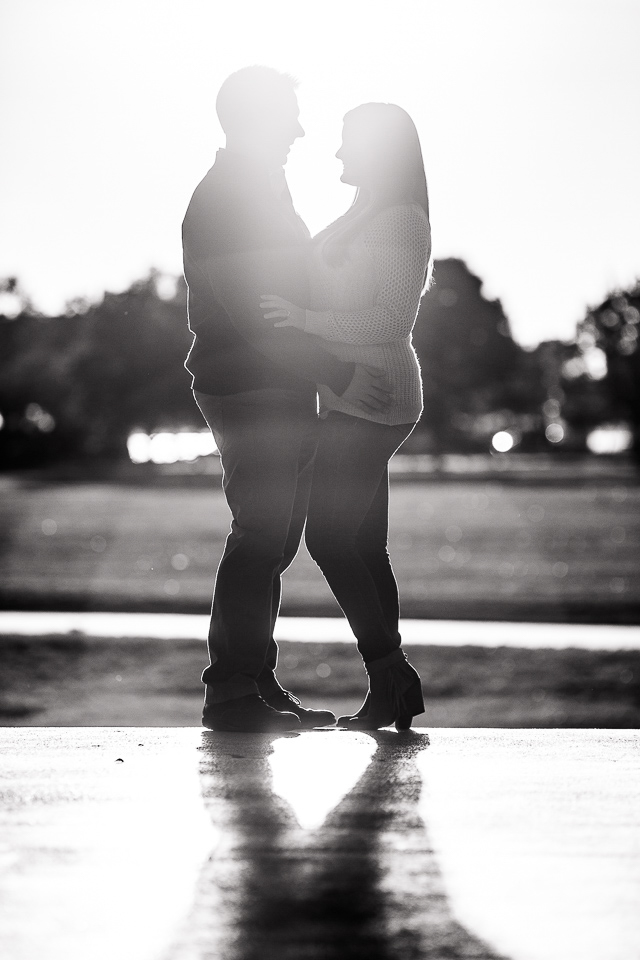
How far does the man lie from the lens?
3119 mm

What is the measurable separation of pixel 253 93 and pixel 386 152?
1.28ft

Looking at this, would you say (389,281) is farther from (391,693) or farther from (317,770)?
(317,770)

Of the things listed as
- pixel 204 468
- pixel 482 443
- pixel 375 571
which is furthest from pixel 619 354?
pixel 375 571

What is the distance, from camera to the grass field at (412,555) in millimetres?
12172

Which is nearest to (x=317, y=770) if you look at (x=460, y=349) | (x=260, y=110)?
(x=260, y=110)

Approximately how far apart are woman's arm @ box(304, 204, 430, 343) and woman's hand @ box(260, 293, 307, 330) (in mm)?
59

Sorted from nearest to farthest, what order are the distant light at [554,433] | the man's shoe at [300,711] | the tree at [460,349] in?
the man's shoe at [300,711] < the tree at [460,349] < the distant light at [554,433]

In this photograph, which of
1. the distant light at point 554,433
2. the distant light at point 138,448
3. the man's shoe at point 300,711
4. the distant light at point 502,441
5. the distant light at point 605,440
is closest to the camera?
the man's shoe at point 300,711

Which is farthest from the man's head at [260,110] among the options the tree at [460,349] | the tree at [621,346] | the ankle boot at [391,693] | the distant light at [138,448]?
the tree at [621,346]

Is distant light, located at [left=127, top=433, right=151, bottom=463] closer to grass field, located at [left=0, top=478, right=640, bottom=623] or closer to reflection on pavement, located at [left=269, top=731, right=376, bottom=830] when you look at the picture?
grass field, located at [left=0, top=478, right=640, bottom=623]

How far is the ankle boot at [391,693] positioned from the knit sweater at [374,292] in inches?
Answer: 26.6

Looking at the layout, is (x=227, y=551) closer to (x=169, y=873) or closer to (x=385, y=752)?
(x=385, y=752)

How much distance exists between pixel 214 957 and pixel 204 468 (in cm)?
Result: 5551

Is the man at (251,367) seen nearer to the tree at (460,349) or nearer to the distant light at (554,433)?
the tree at (460,349)
